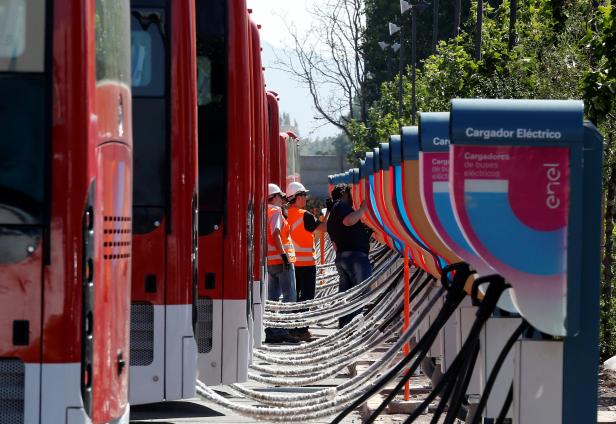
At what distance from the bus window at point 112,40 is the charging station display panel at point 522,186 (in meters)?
1.60

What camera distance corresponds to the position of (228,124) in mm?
12367

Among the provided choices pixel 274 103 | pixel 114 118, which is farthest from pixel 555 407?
pixel 274 103

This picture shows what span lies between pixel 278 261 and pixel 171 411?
7.50 meters

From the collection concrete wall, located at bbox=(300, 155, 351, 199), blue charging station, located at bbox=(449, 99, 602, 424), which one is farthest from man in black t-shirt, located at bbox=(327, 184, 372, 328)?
concrete wall, located at bbox=(300, 155, 351, 199)

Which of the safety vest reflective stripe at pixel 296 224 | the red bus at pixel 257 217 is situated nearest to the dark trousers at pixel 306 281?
the safety vest reflective stripe at pixel 296 224

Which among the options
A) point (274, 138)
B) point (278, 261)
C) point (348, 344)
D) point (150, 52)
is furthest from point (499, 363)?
point (274, 138)

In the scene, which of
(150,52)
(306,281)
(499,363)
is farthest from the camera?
(306,281)

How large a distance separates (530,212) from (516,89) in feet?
63.4

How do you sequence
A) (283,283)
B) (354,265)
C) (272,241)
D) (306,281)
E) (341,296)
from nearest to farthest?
1. (341,296)
2. (354,265)
3. (272,241)
4. (283,283)
5. (306,281)

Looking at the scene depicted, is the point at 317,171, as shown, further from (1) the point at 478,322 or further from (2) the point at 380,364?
(1) the point at 478,322

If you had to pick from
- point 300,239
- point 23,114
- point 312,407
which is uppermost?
point 300,239

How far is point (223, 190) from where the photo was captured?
12242mm

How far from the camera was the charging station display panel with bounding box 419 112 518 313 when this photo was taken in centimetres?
727

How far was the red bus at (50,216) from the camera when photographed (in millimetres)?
6609
